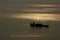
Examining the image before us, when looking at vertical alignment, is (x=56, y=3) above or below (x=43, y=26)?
above

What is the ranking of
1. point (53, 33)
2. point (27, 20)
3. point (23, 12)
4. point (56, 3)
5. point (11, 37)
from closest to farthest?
point (11, 37), point (53, 33), point (27, 20), point (23, 12), point (56, 3)

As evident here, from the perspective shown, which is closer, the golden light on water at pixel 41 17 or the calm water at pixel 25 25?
the calm water at pixel 25 25

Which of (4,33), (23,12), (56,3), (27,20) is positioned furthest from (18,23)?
(56,3)

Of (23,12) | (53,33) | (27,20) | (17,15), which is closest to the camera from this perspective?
(53,33)

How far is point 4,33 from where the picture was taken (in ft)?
13.5

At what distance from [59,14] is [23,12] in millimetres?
591

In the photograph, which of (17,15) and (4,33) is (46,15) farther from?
(4,33)

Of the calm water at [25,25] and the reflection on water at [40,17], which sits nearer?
the calm water at [25,25]

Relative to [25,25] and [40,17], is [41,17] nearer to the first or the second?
[40,17]

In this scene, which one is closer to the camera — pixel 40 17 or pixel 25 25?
pixel 25 25

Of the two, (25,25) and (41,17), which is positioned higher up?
(41,17)

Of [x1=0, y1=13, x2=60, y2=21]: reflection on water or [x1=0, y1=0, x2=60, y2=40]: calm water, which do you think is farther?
[x1=0, y1=13, x2=60, y2=21]: reflection on water

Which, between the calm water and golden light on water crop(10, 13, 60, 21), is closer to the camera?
the calm water

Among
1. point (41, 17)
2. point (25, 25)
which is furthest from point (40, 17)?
point (25, 25)
